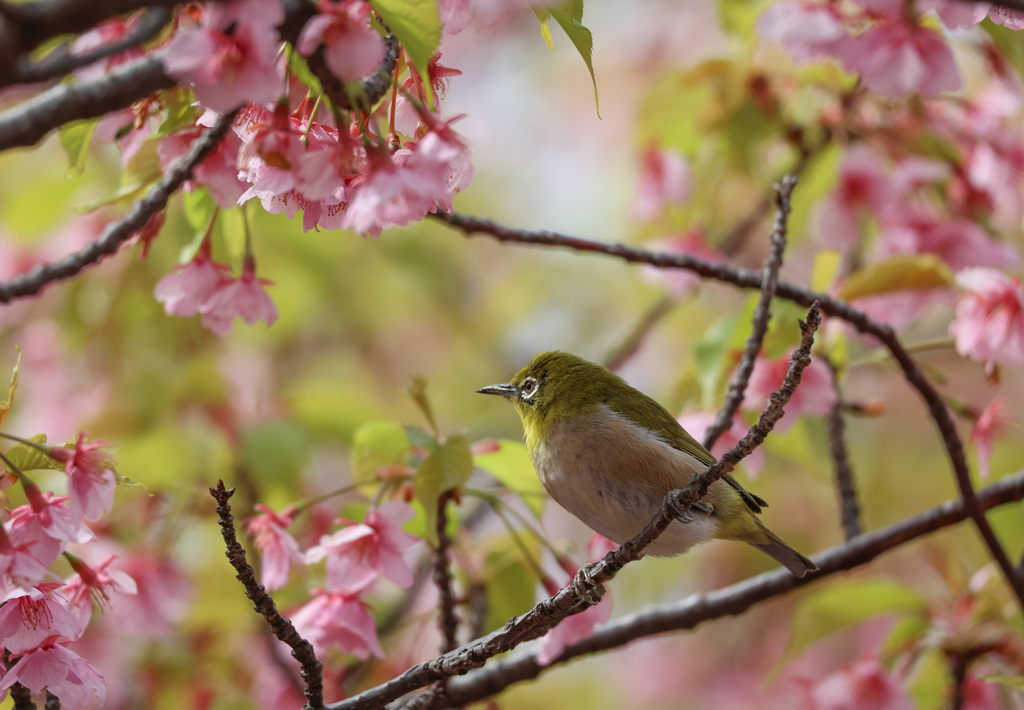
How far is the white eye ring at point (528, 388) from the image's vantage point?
3139 mm

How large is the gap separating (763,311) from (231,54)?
5.46ft

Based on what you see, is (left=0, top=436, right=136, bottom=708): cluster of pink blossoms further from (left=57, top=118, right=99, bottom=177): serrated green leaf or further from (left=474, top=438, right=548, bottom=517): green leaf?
(left=474, top=438, right=548, bottom=517): green leaf

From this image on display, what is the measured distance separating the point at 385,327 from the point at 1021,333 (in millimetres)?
5433

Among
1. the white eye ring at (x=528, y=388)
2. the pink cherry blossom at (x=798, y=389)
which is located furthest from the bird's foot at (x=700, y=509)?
the white eye ring at (x=528, y=388)

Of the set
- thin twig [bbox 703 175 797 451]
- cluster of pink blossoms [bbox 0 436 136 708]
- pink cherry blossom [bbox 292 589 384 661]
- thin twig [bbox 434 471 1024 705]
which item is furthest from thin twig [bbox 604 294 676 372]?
cluster of pink blossoms [bbox 0 436 136 708]

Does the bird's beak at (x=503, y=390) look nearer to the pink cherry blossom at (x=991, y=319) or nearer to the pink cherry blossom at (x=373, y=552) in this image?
the pink cherry blossom at (x=373, y=552)

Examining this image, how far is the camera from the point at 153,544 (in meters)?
3.72

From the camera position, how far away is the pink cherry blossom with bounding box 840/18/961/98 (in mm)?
1950

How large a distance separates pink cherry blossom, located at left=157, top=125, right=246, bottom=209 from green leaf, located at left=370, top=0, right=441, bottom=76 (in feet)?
1.86

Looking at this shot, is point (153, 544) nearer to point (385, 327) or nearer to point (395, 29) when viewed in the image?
point (395, 29)

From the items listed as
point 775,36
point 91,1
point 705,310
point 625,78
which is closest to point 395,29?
point 91,1

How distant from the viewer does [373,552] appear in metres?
2.29

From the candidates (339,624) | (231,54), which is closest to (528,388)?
(339,624)

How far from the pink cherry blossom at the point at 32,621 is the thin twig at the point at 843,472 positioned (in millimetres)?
2267
